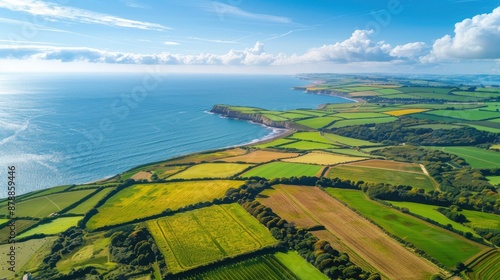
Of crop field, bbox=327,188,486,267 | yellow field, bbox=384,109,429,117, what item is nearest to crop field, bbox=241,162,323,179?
crop field, bbox=327,188,486,267

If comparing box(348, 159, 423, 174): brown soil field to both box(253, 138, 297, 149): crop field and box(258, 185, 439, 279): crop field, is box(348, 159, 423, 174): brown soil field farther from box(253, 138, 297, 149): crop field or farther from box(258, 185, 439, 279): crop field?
box(253, 138, 297, 149): crop field

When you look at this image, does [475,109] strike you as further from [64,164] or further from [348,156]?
[64,164]

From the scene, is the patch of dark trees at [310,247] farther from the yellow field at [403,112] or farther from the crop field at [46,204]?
the yellow field at [403,112]

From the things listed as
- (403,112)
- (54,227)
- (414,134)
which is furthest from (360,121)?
(54,227)

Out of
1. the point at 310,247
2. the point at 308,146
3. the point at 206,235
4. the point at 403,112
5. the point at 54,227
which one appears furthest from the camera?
the point at 403,112

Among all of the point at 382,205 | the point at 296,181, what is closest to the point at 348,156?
the point at 296,181

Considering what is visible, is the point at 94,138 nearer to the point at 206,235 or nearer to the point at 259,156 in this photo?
the point at 259,156
